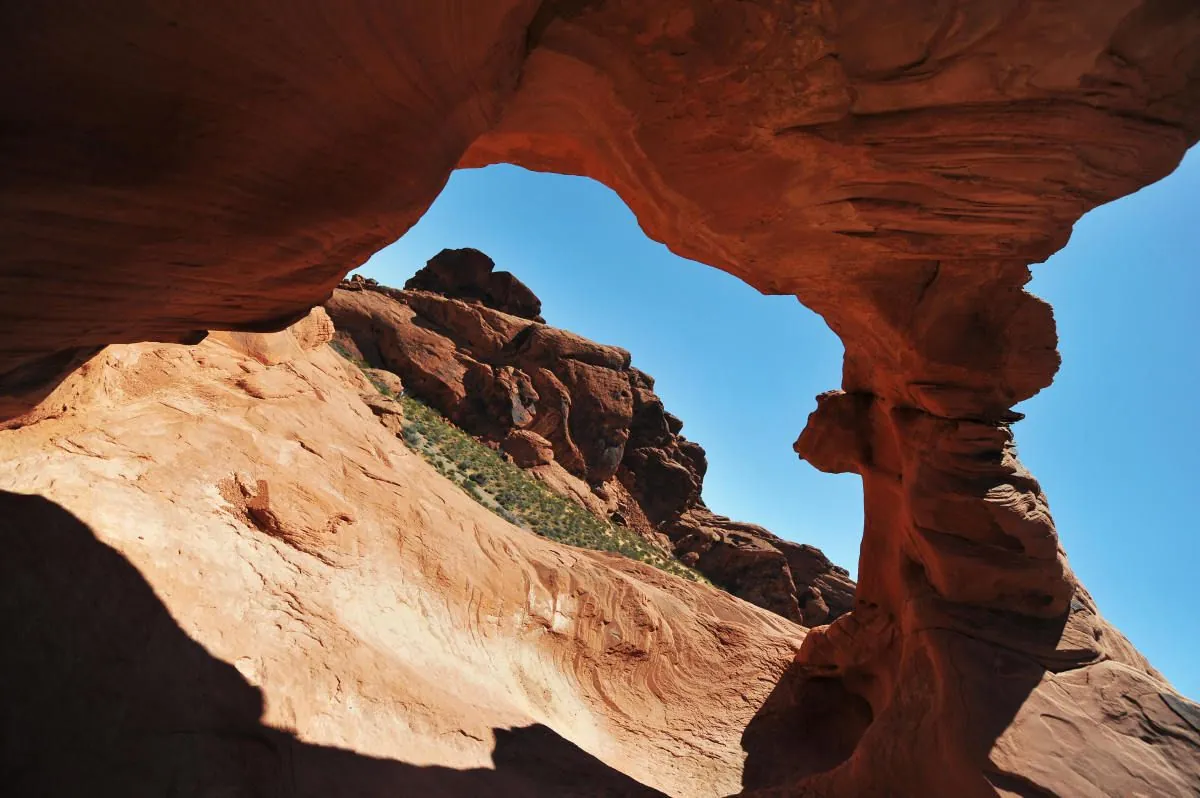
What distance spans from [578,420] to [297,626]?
28.6 metres

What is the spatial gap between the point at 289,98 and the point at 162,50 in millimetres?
610

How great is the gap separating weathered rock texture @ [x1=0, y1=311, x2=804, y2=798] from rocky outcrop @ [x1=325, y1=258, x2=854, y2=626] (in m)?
19.0

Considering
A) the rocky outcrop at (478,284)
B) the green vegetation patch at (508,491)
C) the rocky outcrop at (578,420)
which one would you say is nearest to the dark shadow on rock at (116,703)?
the green vegetation patch at (508,491)

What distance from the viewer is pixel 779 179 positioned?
5230mm

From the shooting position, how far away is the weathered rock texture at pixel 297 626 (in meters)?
4.26

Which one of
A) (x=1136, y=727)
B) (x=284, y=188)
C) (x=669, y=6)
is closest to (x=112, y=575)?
(x=284, y=188)

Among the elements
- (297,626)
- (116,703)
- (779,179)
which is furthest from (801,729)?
(116,703)

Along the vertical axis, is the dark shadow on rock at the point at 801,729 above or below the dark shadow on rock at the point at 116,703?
above

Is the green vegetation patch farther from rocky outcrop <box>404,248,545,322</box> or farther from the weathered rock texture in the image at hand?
rocky outcrop <box>404,248,545,322</box>

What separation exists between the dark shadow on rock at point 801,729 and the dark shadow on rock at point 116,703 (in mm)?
5161

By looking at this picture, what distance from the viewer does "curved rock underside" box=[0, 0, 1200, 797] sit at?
113 inches

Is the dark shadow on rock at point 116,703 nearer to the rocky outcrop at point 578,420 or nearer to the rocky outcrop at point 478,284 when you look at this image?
the rocky outcrop at point 578,420

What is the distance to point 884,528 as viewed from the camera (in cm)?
905

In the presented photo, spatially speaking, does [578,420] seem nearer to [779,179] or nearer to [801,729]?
[801,729]
